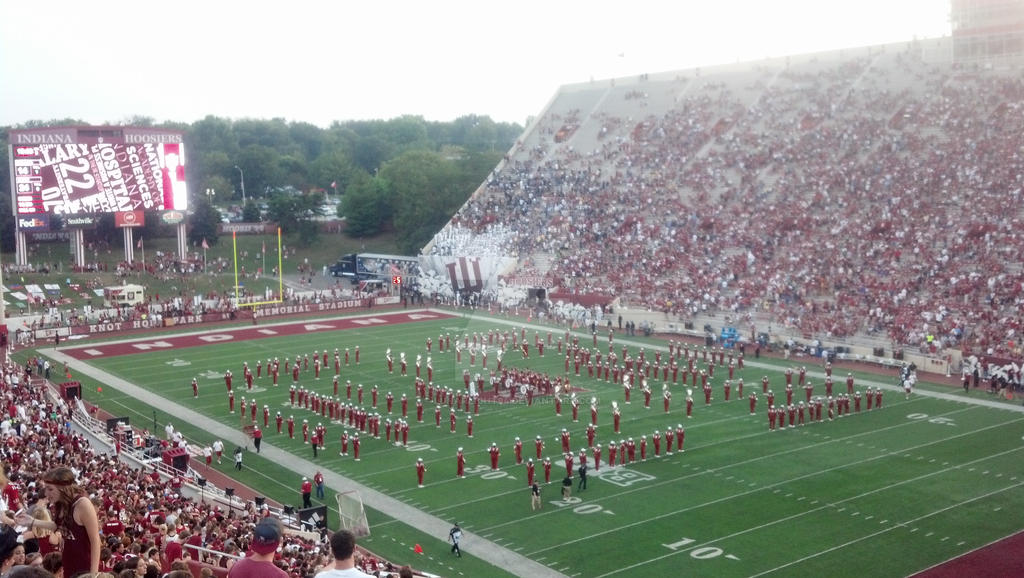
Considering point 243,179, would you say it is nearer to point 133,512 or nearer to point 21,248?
point 21,248

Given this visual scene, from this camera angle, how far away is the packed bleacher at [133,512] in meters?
6.13

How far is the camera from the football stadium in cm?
1359

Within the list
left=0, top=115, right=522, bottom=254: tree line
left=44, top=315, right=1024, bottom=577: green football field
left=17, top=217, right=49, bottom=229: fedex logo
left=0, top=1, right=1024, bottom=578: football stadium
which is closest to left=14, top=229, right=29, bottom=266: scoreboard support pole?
left=0, top=1, right=1024, bottom=578: football stadium

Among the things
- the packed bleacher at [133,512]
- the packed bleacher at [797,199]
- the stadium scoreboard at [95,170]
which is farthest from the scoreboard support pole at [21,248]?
the packed bleacher at [133,512]

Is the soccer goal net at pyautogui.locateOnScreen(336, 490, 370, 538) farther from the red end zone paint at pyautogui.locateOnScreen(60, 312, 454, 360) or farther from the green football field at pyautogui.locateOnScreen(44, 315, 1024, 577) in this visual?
the red end zone paint at pyautogui.locateOnScreen(60, 312, 454, 360)

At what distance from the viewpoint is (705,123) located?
45406mm

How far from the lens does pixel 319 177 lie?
76375mm

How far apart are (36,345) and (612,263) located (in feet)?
66.9

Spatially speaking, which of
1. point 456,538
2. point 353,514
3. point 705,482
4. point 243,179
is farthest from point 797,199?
point 243,179

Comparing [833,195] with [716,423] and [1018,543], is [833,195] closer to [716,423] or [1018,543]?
[716,423]

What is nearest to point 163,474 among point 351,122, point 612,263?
point 612,263

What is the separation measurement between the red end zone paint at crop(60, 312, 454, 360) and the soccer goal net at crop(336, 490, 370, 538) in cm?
1801

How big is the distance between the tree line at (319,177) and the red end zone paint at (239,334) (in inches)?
545

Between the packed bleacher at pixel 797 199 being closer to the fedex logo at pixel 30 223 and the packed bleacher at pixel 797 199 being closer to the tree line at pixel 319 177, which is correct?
the tree line at pixel 319 177
